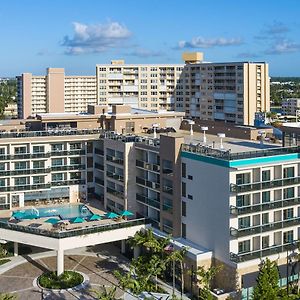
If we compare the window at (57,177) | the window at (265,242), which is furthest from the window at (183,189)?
the window at (57,177)

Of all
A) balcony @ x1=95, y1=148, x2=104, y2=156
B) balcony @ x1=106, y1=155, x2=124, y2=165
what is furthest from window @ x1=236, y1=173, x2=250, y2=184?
balcony @ x1=95, y1=148, x2=104, y2=156

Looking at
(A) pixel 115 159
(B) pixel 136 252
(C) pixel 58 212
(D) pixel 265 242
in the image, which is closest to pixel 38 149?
(C) pixel 58 212

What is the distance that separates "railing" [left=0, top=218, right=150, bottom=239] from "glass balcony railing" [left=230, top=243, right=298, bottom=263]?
9.77 m

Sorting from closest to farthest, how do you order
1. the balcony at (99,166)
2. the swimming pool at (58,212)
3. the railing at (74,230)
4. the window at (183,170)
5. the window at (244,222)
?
1. the window at (244,222)
2. the window at (183,170)
3. the railing at (74,230)
4. the swimming pool at (58,212)
5. the balcony at (99,166)

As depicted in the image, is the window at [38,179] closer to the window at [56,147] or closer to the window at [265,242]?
the window at [56,147]

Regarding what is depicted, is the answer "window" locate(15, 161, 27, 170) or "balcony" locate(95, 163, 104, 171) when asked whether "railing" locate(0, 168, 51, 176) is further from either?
"balcony" locate(95, 163, 104, 171)

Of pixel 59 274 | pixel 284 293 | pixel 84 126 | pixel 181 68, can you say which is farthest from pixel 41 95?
pixel 284 293

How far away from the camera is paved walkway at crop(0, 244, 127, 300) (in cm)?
3570

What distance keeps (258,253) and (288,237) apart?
304 cm

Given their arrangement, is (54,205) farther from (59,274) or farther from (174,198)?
(174,198)

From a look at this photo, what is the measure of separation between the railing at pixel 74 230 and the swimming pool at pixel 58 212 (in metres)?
3.28

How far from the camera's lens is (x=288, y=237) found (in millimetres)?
36375

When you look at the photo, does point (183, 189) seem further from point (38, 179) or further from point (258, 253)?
point (38, 179)

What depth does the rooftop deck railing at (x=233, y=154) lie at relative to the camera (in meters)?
34.2
